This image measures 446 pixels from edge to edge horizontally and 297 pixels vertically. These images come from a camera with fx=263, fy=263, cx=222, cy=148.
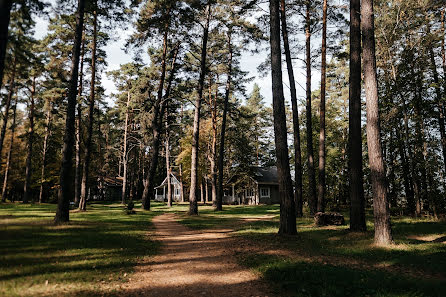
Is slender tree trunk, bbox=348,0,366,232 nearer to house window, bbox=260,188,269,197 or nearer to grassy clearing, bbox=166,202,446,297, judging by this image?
grassy clearing, bbox=166,202,446,297

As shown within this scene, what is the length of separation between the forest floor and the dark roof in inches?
1327

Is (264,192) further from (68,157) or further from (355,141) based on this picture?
(68,157)

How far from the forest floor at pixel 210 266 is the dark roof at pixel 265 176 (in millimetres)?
33699

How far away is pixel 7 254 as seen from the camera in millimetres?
4785

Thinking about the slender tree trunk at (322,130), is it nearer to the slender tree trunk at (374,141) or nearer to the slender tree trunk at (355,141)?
the slender tree trunk at (355,141)

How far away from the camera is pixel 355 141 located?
10.1 metres

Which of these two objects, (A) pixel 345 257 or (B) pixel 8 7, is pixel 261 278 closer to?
(A) pixel 345 257

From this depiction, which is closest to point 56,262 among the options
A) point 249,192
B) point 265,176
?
point 265,176

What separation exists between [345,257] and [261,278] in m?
2.84

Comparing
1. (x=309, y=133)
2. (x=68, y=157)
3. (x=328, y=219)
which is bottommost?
(x=328, y=219)

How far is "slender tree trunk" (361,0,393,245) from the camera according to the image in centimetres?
797

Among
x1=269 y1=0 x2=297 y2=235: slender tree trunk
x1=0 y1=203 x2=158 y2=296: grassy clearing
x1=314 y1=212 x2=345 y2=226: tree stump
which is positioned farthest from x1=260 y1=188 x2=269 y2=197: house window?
x1=0 y1=203 x2=158 y2=296: grassy clearing

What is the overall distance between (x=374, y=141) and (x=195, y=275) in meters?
6.78

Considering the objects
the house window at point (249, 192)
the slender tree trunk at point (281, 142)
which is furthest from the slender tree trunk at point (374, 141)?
the house window at point (249, 192)
